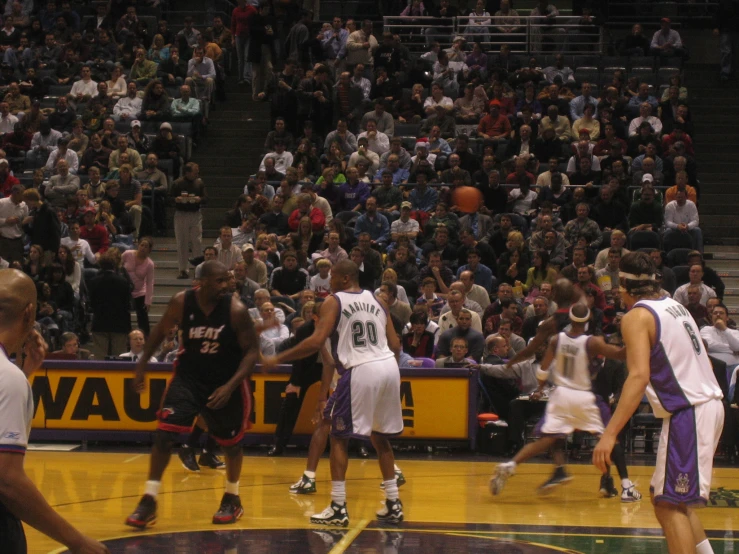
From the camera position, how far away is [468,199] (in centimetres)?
1794

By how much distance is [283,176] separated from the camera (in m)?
20.0

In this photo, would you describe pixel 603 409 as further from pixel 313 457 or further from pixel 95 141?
pixel 95 141

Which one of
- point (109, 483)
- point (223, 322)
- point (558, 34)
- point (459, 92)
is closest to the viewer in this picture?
point (223, 322)

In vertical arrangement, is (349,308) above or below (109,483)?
above

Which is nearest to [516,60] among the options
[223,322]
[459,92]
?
[459,92]

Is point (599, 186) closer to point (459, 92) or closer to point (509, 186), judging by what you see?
point (509, 186)

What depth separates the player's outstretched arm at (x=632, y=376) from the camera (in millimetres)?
5840

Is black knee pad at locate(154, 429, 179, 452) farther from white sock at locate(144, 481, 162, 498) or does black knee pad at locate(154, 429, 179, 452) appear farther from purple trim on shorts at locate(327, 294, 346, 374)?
purple trim on shorts at locate(327, 294, 346, 374)

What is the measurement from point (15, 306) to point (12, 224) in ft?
48.2

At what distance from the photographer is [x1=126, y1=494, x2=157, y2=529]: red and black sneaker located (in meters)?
8.75

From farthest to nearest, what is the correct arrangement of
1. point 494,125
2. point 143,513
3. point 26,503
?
point 494,125 < point 143,513 < point 26,503

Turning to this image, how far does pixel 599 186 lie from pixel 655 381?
41.8 ft

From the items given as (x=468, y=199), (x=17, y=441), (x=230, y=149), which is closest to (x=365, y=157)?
(x=468, y=199)

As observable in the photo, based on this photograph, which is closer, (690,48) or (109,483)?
(109,483)
